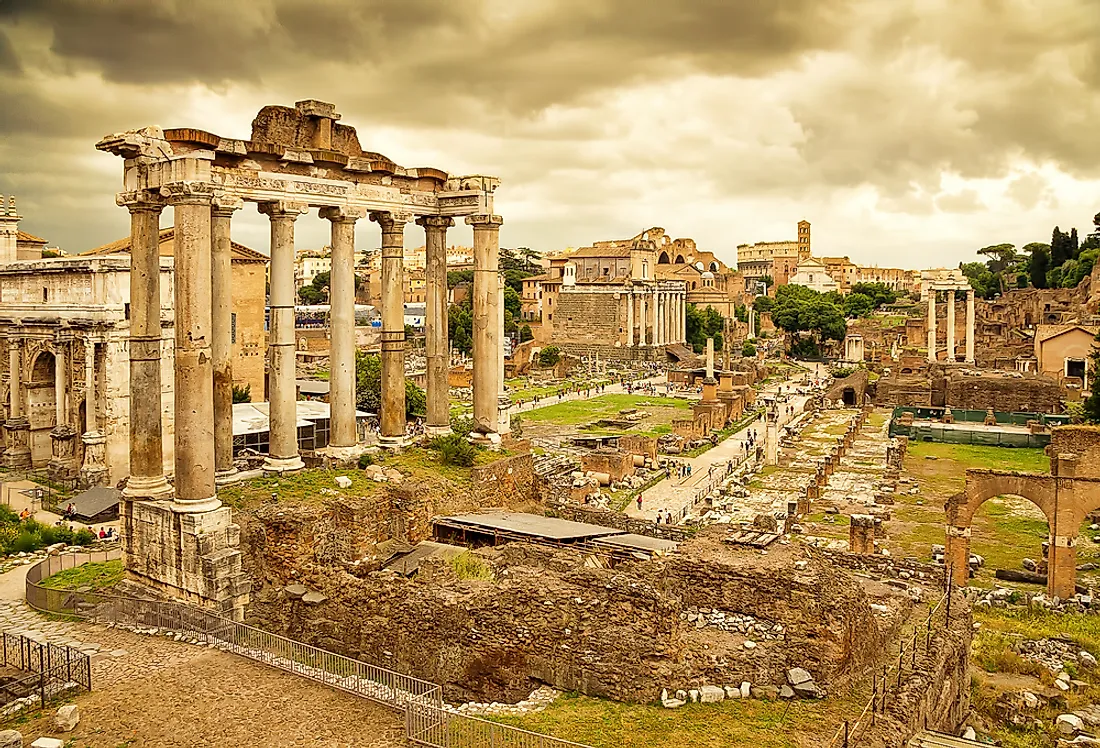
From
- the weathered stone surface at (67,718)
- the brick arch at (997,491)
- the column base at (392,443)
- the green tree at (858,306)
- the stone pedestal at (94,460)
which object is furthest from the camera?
the green tree at (858,306)

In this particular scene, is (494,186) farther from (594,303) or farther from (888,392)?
(594,303)

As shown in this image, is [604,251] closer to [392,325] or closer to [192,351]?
[392,325]

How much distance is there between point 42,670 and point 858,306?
131 m

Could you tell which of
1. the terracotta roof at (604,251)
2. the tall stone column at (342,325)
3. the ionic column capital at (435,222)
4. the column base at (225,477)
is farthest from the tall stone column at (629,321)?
the column base at (225,477)

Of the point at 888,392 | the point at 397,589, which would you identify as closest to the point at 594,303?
the point at 888,392

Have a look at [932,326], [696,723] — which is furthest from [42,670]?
[932,326]

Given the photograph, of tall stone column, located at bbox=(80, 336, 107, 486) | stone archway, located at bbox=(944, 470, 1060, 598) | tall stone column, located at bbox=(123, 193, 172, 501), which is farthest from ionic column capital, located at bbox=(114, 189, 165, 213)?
stone archway, located at bbox=(944, 470, 1060, 598)

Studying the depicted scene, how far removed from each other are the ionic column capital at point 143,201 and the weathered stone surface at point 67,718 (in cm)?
840

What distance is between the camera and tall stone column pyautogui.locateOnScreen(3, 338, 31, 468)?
3375 centimetres

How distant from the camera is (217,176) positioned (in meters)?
16.4

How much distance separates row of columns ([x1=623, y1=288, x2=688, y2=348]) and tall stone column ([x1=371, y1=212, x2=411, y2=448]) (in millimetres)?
81731

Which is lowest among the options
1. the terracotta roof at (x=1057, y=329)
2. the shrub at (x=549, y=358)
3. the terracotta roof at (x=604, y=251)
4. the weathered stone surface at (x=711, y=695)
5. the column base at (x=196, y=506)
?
the weathered stone surface at (x=711, y=695)

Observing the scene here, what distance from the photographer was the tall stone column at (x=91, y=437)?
30766mm

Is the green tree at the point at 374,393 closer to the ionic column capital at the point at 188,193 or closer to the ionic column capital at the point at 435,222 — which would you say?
the ionic column capital at the point at 435,222
